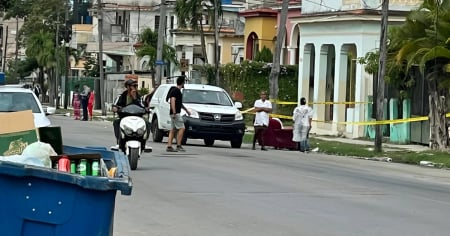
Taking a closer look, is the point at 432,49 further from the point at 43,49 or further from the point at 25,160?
the point at 43,49

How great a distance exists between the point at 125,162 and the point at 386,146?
959 inches

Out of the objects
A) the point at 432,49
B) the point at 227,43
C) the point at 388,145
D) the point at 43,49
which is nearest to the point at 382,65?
the point at 432,49

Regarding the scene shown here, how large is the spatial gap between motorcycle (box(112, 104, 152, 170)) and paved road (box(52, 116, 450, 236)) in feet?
1.33

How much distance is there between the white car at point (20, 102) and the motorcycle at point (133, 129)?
203 centimetres

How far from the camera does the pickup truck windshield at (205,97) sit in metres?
30.0

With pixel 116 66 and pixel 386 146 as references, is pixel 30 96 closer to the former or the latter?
pixel 386 146

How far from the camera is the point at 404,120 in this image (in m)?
32.2

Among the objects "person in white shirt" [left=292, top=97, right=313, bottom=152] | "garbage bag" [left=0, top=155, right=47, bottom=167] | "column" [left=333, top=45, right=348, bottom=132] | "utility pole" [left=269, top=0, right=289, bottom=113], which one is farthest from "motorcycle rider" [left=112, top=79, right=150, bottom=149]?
"column" [left=333, top=45, right=348, bottom=132]

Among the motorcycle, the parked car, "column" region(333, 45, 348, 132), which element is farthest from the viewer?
"column" region(333, 45, 348, 132)

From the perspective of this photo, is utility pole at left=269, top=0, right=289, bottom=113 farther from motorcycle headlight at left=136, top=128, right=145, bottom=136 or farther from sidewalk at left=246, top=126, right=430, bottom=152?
motorcycle headlight at left=136, top=128, right=145, bottom=136

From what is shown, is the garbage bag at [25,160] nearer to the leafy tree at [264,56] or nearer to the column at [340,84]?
the column at [340,84]

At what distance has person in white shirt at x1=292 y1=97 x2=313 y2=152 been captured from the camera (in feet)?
99.9

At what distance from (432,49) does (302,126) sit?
5485 mm

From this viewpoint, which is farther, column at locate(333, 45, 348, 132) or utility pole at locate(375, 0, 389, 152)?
column at locate(333, 45, 348, 132)
